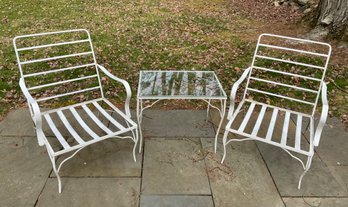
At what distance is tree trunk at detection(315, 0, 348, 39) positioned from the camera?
660 cm

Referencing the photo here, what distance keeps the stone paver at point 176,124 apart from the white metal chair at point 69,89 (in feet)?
1.03

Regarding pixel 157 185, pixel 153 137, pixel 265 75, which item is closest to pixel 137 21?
pixel 265 75

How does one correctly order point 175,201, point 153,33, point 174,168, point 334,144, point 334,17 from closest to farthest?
1. point 175,201
2. point 174,168
3. point 334,144
4. point 334,17
5. point 153,33

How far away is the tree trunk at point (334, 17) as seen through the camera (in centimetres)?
660

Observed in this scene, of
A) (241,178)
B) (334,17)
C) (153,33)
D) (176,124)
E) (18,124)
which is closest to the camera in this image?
(241,178)

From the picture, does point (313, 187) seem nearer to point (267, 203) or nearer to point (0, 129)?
point (267, 203)

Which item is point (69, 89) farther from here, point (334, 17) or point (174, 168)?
point (334, 17)

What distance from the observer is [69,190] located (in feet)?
10.00

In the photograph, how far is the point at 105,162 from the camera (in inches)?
135

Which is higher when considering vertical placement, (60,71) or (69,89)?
(60,71)

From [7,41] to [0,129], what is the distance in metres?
4.05

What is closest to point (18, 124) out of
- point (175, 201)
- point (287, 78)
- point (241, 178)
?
point (175, 201)

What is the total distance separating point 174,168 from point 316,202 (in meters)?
1.44

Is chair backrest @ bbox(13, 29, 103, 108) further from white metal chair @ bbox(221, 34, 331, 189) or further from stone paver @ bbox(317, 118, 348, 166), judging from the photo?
stone paver @ bbox(317, 118, 348, 166)
